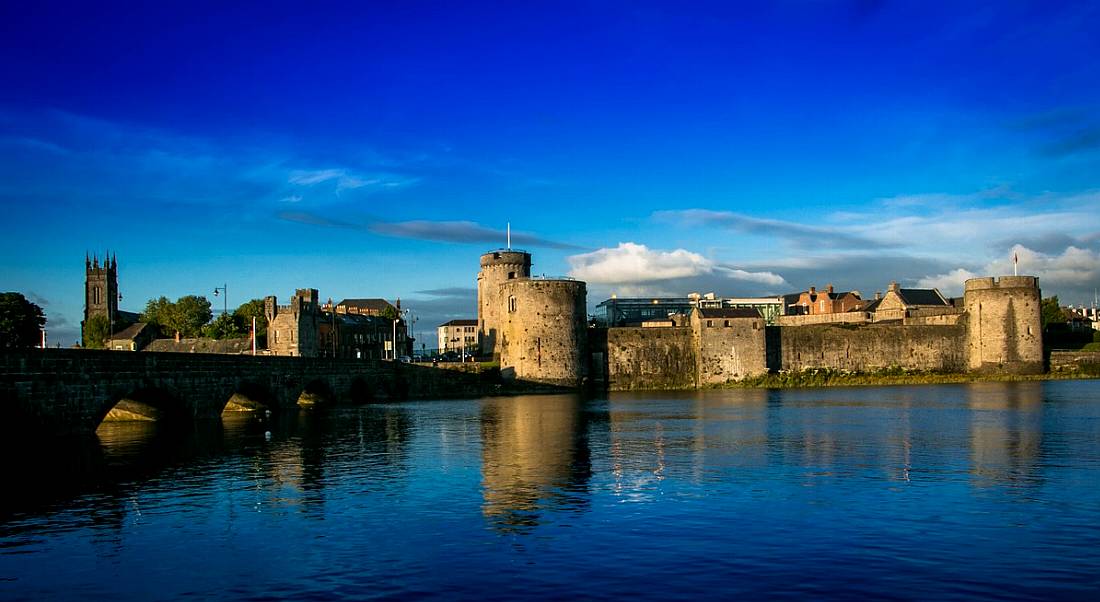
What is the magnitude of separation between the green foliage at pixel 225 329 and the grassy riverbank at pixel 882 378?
44.3 meters

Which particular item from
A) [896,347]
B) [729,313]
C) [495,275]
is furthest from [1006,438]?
[495,275]

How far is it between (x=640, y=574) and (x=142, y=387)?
2279 centimetres

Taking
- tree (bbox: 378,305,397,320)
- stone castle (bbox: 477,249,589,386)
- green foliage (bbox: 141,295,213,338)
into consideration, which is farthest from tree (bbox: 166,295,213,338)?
stone castle (bbox: 477,249,589,386)

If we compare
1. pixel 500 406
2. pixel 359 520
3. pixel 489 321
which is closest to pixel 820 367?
pixel 489 321

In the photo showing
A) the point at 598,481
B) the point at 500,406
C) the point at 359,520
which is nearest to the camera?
the point at 359,520

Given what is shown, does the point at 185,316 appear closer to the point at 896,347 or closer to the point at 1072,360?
the point at 896,347

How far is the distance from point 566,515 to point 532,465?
6709mm

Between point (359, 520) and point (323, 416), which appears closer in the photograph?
point (359, 520)

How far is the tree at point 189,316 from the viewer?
305ft

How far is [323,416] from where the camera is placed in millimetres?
41688

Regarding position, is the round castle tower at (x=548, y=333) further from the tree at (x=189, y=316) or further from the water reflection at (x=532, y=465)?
the tree at (x=189, y=316)

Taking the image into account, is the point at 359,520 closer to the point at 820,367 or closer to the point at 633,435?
the point at 633,435

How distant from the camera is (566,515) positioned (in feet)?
50.2

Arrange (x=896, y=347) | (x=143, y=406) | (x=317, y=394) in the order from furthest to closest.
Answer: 1. (x=896, y=347)
2. (x=317, y=394)
3. (x=143, y=406)
